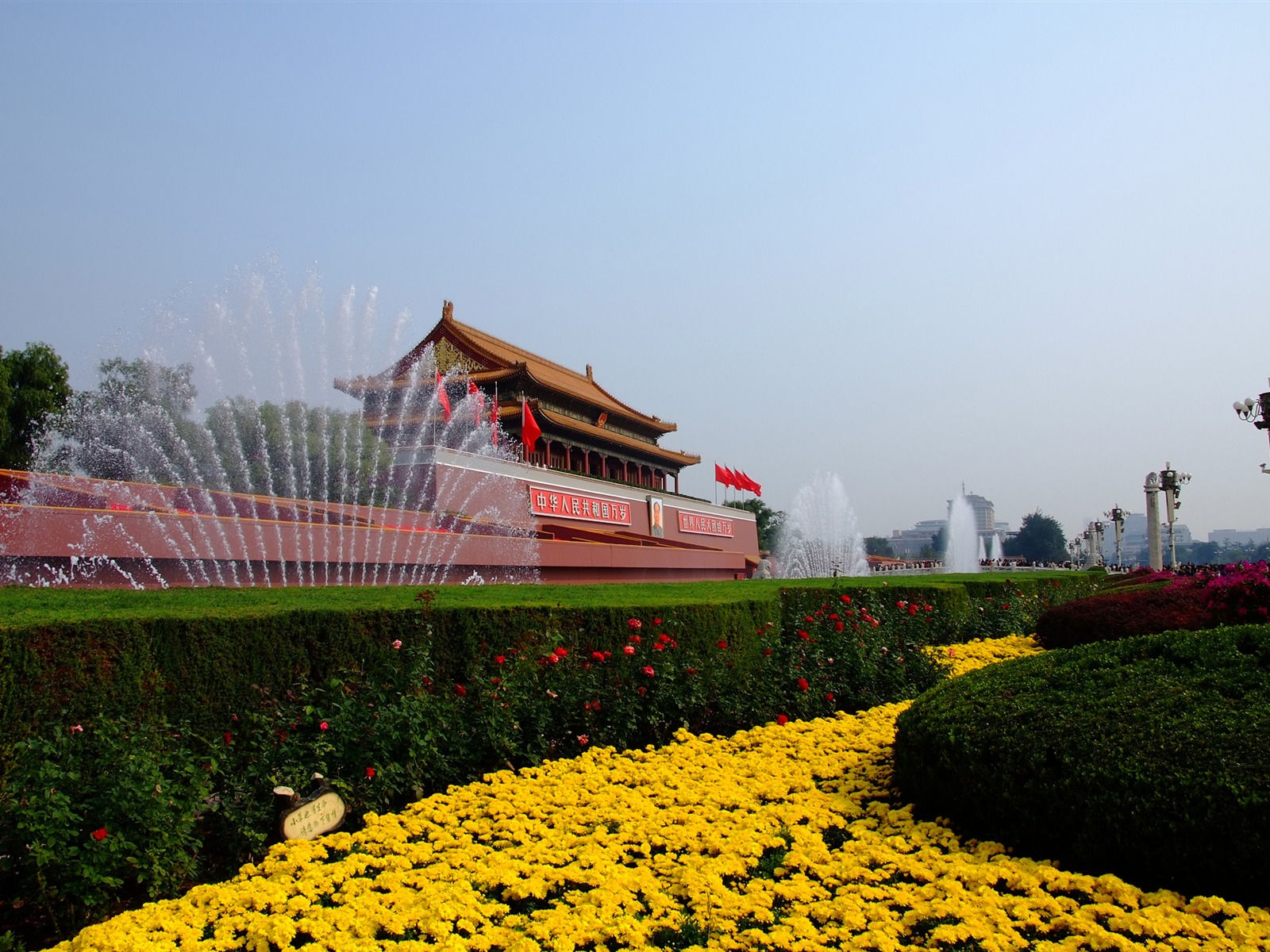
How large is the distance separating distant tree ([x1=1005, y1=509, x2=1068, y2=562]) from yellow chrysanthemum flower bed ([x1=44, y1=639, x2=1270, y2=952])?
109 meters

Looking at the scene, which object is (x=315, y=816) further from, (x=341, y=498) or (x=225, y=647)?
(x=341, y=498)

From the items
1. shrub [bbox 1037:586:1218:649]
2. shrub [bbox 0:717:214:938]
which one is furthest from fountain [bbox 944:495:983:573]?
shrub [bbox 0:717:214:938]

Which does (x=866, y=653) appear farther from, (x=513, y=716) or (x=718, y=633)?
(x=513, y=716)

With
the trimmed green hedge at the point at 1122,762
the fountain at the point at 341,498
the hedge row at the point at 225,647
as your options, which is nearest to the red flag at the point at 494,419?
the fountain at the point at 341,498

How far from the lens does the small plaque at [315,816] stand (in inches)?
154

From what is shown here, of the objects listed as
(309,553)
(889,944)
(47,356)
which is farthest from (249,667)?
(47,356)

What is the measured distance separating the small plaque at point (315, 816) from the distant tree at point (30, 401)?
25.3 meters

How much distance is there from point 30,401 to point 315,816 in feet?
85.7

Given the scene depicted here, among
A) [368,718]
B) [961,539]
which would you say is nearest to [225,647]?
[368,718]

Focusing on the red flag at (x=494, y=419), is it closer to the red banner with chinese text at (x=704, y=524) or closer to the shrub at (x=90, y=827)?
the red banner with chinese text at (x=704, y=524)

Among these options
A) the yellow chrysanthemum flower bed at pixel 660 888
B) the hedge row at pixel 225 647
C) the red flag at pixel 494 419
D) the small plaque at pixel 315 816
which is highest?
the red flag at pixel 494 419

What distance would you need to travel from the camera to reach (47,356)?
25797 millimetres

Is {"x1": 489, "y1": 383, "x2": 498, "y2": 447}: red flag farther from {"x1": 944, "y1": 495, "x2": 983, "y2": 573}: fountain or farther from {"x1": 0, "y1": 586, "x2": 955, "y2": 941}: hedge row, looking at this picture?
{"x1": 944, "y1": 495, "x2": 983, "y2": 573}: fountain

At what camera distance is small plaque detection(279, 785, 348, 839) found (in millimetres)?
3902
